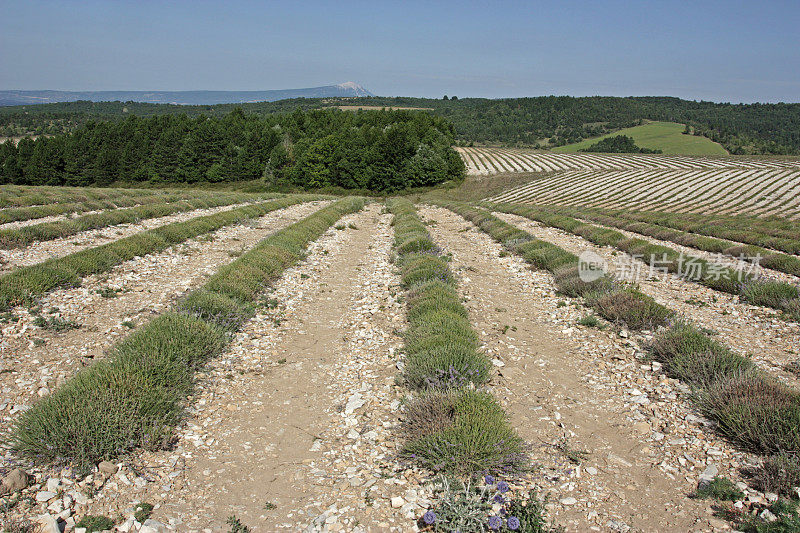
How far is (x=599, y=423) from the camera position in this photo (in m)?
6.64

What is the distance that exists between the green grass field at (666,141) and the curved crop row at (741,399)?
475 ft

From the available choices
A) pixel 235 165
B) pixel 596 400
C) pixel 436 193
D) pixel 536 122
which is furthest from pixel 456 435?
pixel 536 122

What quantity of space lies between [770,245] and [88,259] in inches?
1227

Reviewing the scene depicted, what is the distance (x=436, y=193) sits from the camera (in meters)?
79.8

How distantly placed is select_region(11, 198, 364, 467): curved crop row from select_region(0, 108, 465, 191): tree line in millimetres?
76866

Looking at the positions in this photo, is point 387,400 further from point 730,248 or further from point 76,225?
point 730,248

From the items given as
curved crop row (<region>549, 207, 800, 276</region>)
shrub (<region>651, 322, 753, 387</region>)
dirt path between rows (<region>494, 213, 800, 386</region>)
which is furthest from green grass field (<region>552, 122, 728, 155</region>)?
shrub (<region>651, 322, 753, 387</region>)

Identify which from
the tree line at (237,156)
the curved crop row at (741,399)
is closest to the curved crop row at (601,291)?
the curved crop row at (741,399)

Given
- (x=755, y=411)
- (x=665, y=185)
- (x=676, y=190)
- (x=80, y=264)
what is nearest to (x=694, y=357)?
(x=755, y=411)

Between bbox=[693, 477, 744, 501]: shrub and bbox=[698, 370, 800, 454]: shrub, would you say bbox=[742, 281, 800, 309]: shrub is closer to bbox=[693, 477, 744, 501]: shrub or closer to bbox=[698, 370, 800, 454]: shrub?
bbox=[698, 370, 800, 454]: shrub

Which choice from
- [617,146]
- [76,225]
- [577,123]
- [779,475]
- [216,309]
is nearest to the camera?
[779,475]

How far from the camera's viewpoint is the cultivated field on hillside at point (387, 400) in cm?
487

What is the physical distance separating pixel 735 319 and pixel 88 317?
16.1 metres

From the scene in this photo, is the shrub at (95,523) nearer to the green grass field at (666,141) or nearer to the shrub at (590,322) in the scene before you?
the shrub at (590,322)
